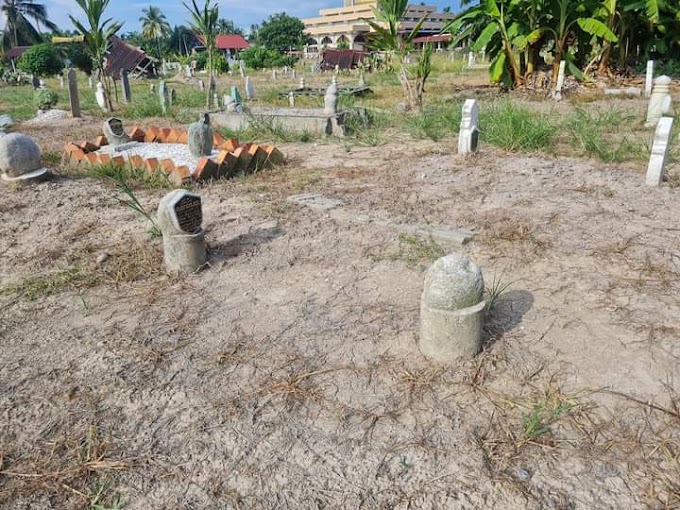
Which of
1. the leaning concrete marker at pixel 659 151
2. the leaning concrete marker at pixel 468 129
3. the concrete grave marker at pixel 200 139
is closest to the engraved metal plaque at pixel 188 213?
the concrete grave marker at pixel 200 139

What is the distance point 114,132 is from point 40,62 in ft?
93.8

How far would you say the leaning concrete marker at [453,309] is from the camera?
241 cm

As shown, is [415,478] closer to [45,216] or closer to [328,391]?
[328,391]

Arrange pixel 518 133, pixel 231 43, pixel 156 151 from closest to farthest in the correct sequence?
pixel 518 133, pixel 156 151, pixel 231 43

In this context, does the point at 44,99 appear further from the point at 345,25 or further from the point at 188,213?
the point at 345,25

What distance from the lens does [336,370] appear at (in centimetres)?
249

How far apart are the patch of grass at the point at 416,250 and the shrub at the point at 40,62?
112 ft

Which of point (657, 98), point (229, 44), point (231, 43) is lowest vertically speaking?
point (657, 98)

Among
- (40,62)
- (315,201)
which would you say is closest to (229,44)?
(40,62)

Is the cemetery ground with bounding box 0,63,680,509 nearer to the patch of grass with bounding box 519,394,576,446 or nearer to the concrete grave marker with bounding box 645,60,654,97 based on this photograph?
the patch of grass with bounding box 519,394,576,446

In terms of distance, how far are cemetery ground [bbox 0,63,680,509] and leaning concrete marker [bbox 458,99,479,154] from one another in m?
1.76

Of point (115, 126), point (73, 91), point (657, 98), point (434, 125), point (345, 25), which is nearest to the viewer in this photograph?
point (115, 126)

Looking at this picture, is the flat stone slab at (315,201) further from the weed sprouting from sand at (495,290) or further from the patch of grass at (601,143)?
the patch of grass at (601,143)

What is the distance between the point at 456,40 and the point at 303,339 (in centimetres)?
1497
